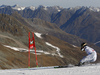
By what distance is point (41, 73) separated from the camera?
12.1 m

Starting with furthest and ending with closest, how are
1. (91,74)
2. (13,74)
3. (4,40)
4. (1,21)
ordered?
1. (1,21)
2. (4,40)
3. (13,74)
4. (91,74)

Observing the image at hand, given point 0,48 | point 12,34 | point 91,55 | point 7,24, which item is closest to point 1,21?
point 7,24

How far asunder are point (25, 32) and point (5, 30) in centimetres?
1504

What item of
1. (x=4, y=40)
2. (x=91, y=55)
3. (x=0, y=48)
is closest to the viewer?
(x=91, y=55)

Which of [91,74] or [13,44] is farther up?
[91,74]

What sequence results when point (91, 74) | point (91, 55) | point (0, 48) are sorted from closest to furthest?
1. point (91, 74)
2. point (91, 55)
3. point (0, 48)

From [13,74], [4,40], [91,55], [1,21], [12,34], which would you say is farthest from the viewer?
[1,21]

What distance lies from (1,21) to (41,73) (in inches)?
6335

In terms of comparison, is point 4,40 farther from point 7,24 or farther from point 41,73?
point 41,73

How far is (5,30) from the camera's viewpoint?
159 m

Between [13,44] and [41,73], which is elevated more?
[41,73]

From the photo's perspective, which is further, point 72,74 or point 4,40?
point 4,40

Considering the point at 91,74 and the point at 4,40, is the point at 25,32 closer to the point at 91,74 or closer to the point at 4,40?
the point at 4,40

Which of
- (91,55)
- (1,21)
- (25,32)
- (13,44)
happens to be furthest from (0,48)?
(1,21)
